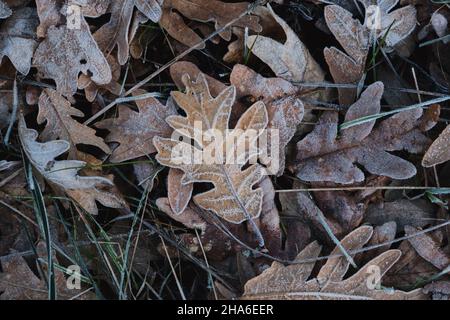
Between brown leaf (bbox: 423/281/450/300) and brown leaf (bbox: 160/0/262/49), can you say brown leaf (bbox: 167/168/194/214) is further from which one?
brown leaf (bbox: 423/281/450/300)

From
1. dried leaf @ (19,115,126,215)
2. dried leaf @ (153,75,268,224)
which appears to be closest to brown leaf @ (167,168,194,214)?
dried leaf @ (153,75,268,224)

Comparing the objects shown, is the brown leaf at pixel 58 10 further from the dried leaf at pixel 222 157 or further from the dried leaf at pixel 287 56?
the dried leaf at pixel 287 56

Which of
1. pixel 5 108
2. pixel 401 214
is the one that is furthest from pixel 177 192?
pixel 401 214

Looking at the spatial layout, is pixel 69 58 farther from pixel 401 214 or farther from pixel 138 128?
pixel 401 214

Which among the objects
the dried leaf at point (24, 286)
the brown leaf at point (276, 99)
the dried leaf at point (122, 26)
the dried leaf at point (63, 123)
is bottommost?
the dried leaf at point (24, 286)

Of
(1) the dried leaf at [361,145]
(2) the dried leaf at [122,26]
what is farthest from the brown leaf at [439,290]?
(2) the dried leaf at [122,26]
